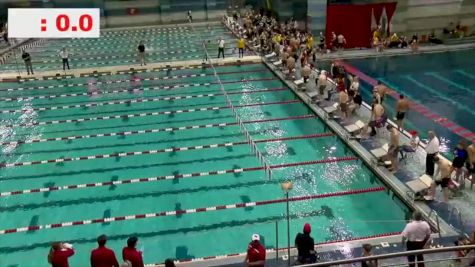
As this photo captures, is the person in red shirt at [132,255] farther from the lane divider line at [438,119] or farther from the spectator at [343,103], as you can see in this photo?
the lane divider line at [438,119]

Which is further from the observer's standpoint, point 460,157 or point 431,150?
point 431,150

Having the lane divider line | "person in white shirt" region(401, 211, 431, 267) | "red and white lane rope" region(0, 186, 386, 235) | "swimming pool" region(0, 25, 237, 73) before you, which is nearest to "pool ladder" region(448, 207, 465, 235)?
"red and white lane rope" region(0, 186, 386, 235)

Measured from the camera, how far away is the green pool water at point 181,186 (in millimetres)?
8398

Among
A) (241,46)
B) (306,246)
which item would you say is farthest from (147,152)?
(241,46)

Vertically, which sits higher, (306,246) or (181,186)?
(306,246)

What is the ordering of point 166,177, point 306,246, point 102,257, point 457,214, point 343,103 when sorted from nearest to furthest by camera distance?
point 102,257 → point 306,246 → point 457,214 → point 166,177 → point 343,103

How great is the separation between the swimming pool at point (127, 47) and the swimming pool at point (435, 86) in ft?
23.8

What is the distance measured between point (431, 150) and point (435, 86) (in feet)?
26.5

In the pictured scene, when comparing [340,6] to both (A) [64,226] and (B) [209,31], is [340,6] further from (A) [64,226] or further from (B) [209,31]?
(A) [64,226]

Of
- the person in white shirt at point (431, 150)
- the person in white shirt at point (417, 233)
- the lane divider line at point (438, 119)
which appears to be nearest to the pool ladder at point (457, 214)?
the person in white shirt at point (431, 150)

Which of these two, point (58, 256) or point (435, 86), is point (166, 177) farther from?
point (435, 86)

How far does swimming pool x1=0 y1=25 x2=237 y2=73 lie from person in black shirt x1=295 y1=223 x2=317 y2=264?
52.9ft

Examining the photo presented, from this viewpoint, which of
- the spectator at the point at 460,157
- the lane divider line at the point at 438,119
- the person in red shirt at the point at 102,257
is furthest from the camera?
the lane divider line at the point at 438,119

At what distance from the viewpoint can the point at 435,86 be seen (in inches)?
646
